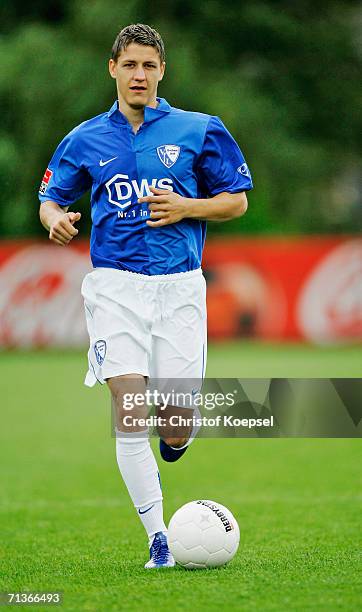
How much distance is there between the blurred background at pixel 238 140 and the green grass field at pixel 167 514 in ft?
20.4

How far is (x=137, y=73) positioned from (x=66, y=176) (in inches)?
24.8

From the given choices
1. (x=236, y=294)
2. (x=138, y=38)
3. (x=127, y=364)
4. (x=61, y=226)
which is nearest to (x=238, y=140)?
(x=236, y=294)

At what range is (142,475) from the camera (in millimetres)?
5770

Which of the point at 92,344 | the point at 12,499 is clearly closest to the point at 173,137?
the point at 92,344

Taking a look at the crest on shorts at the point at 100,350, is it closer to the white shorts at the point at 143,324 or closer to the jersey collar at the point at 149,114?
the white shorts at the point at 143,324

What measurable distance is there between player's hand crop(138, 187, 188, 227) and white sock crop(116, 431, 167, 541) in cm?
99

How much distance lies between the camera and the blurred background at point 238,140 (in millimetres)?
22922

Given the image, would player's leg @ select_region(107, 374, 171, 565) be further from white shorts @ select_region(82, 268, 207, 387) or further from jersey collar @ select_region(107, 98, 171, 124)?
jersey collar @ select_region(107, 98, 171, 124)

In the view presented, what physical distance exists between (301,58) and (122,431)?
29463 mm

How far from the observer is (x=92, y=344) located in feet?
19.0

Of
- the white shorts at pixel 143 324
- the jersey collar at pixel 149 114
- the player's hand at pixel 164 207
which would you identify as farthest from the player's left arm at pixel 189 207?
the jersey collar at pixel 149 114

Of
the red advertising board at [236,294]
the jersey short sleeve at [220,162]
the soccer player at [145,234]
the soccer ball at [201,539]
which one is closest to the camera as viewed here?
the soccer ball at [201,539]

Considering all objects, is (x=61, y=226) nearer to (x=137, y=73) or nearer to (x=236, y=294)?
(x=137, y=73)

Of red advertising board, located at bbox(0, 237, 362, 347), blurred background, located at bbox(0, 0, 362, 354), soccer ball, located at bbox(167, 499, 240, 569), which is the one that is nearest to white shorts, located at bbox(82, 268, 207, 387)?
soccer ball, located at bbox(167, 499, 240, 569)
